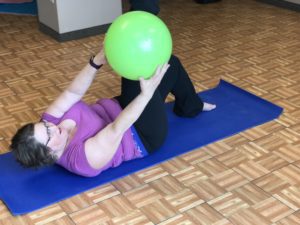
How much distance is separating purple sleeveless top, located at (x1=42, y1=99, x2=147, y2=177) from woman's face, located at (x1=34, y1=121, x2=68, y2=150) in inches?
3.6

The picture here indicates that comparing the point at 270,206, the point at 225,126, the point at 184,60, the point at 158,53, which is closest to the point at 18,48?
the point at 184,60

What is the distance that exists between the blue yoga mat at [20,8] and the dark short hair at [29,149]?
10.6 feet

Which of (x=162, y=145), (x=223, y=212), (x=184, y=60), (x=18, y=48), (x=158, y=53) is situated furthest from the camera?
(x=18, y=48)

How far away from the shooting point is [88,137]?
2.12 m

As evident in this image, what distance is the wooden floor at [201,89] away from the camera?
2.01 meters

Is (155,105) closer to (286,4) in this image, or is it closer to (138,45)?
(138,45)

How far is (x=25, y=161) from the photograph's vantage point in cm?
194

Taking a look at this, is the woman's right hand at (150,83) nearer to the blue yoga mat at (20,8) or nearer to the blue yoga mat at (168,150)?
the blue yoga mat at (168,150)

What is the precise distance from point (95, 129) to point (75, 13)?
218 cm

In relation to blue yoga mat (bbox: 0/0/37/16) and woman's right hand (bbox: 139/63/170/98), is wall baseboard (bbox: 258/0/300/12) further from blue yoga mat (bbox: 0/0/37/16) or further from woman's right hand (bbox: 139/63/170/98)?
woman's right hand (bbox: 139/63/170/98)

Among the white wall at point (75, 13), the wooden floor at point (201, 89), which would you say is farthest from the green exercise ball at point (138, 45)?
the white wall at point (75, 13)

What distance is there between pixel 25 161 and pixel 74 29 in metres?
2.41

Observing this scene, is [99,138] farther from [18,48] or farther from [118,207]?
[18,48]

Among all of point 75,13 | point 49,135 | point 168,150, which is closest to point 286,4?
point 75,13
